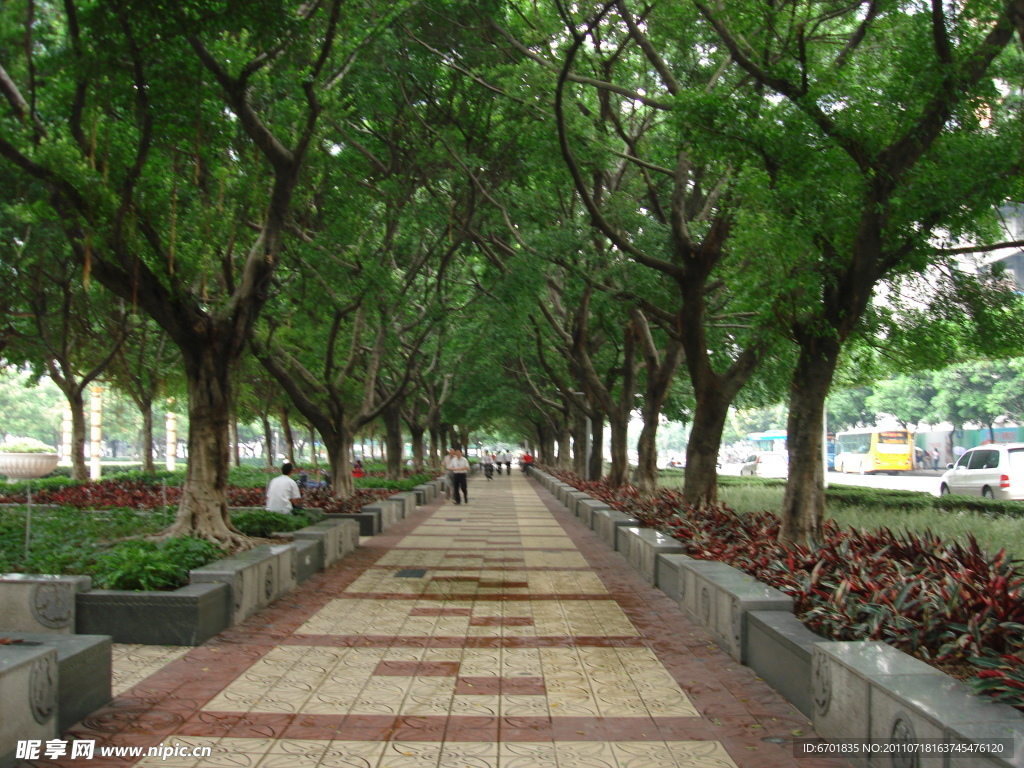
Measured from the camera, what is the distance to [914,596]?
618 cm

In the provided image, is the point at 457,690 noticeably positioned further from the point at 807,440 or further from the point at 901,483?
the point at 901,483

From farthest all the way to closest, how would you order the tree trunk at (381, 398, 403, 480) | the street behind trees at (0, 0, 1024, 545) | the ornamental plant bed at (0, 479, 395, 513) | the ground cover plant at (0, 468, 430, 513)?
the tree trunk at (381, 398, 403, 480)
the ground cover plant at (0, 468, 430, 513)
the ornamental plant bed at (0, 479, 395, 513)
the street behind trees at (0, 0, 1024, 545)

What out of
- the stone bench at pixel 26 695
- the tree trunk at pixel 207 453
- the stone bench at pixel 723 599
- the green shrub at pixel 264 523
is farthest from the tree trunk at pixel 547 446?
the stone bench at pixel 26 695

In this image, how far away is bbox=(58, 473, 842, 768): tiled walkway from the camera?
194 inches

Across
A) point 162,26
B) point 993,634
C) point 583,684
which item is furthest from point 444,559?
point 993,634

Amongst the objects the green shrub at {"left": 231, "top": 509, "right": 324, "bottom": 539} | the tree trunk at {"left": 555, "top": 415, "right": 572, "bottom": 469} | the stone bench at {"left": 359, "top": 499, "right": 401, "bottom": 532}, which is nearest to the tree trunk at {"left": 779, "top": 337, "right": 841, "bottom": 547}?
A: the green shrub at {"left": 231, "top": 509, "right": 324, "bottom": 539}

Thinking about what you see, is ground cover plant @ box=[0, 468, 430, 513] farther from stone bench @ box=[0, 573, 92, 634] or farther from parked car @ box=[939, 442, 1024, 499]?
parked car @ box=[939, 442, 1024, 499]

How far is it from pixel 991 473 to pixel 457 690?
21.6 m

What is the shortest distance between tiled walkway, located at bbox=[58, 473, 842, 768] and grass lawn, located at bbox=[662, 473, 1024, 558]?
148 inches

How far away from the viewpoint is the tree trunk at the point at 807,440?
9.44 metres

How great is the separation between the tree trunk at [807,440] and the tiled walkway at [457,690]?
5.29 ft

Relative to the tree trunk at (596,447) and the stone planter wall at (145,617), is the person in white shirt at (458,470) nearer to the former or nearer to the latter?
the tree trunk at (596,447)

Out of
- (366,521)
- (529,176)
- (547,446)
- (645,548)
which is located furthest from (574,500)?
(547,446)

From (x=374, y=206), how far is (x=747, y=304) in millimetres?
9506
